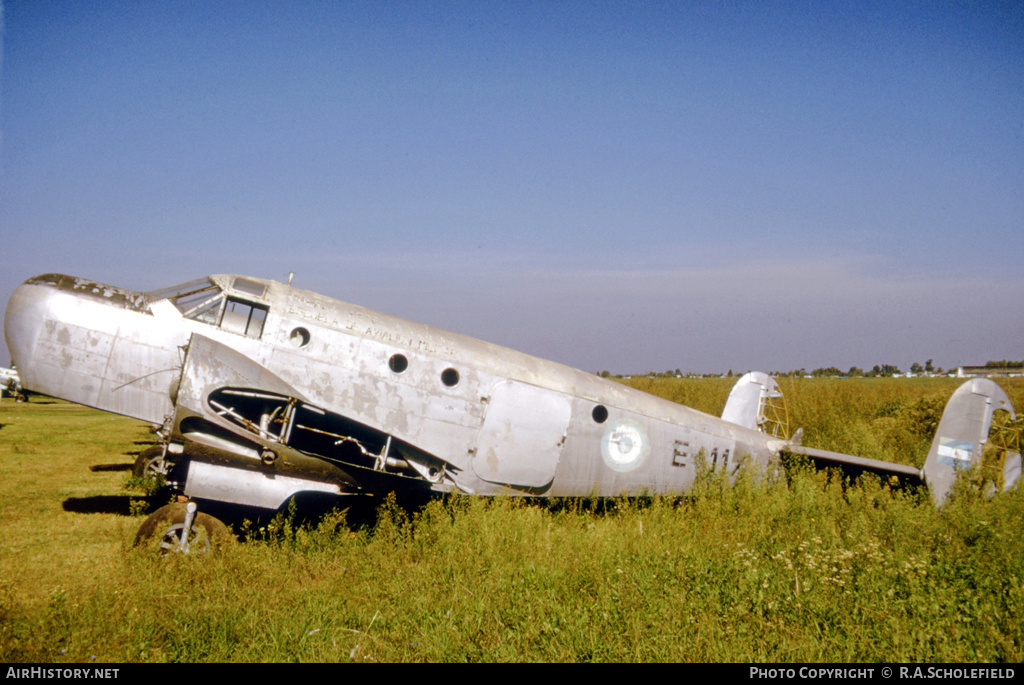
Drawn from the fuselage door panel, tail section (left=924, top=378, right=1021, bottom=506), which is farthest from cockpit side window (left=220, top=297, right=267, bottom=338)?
tail section (left=924, top=378, right=1021, bottom=506)

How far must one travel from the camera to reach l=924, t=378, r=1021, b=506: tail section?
873 centimetres

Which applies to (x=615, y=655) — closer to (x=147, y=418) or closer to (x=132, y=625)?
(x=132, y=625)

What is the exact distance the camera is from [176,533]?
6.36m

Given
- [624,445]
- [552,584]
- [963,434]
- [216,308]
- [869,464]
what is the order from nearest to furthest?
[552,584], [216,308], [624,445], [869,464], [963,434]

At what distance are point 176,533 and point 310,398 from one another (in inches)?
79.9

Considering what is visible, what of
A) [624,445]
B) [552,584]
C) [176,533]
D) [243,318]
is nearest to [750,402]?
[624,445]

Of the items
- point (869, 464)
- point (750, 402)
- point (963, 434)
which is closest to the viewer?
point (869, 464)

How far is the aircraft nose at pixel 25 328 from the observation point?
20.9 feet

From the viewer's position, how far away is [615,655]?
417cm

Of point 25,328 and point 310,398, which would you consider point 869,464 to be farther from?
point 25,328

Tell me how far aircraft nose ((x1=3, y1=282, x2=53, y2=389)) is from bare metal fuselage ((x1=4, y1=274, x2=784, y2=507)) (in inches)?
0.6

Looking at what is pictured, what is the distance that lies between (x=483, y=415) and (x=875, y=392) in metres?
16.6

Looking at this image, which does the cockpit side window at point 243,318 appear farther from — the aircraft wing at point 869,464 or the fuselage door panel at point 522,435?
the aircraft wing at point 869,464

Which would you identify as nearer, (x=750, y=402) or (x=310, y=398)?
(x=310, y=398)
